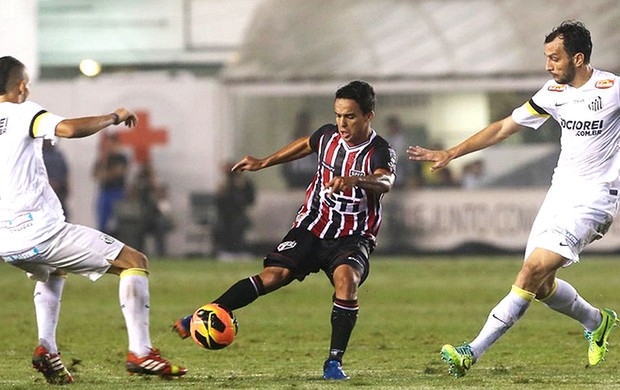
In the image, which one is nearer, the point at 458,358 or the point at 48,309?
the point at 458,358

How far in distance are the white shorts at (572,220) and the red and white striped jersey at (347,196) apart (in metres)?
1.04

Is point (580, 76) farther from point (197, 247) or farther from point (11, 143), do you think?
point (197, 247)

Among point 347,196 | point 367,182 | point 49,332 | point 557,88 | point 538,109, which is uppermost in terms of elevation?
point 557,88

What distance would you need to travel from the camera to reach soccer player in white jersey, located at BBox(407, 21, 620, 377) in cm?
902

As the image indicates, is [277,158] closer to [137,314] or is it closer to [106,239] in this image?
[106,239]

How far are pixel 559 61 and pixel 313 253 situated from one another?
202cm

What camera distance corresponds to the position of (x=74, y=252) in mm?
8883

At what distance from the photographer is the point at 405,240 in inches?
1013

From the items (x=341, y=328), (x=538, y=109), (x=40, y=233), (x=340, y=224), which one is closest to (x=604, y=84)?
(x=538, y=109)

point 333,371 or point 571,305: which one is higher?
point 571,305

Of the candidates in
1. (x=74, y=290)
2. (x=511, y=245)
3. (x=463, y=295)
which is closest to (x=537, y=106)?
(x=463, y=295)

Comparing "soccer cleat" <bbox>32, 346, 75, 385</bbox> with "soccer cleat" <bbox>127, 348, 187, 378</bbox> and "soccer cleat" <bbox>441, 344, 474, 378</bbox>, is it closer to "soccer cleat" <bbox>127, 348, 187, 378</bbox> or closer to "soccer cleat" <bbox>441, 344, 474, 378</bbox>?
"soccer cleat" <bbox>127, 348, 187, 378</bbox>

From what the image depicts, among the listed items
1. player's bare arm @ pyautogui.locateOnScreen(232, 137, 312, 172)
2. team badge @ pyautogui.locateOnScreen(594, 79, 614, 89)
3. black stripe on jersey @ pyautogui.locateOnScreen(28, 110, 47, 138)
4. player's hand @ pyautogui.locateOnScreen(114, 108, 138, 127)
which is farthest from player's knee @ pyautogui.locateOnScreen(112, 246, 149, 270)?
team badge @ pyautogui.locateOnScreen(594, 79, 614, 89)

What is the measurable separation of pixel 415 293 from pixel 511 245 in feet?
A: 25.2
